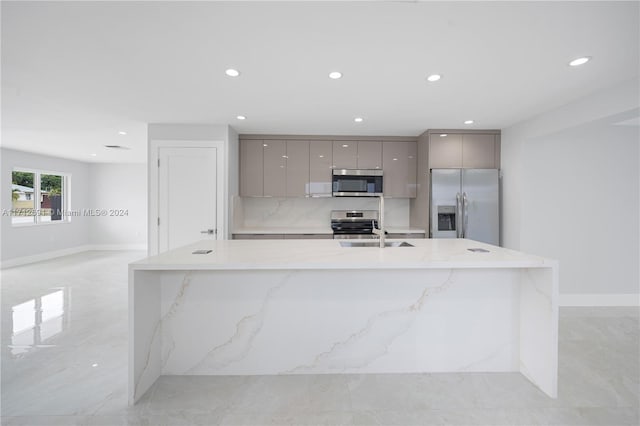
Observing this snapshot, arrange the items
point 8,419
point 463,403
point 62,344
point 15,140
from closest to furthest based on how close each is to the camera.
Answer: point 8,419, point 463,403, point 62,344, point 15,140

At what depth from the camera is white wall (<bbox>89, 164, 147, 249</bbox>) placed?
25.5 ft

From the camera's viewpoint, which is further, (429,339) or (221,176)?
(221,176)

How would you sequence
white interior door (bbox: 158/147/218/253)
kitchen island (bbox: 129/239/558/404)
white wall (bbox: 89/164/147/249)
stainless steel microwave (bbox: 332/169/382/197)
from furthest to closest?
1. white wall (bbox: 89/164/147/249)
2. stainless steel microwave (bbox: 332/169/382/197)
3. white interior door (bbox: 158/147/218/253)
4. kitchen island (bbox: 129/239/558/404)

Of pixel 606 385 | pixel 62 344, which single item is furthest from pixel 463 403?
pixel 62 344

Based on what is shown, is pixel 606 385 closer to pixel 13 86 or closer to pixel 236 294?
pixel 236 294

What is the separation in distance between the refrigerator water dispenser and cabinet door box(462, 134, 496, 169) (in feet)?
2.16

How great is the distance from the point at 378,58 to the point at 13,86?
3104 millimetres

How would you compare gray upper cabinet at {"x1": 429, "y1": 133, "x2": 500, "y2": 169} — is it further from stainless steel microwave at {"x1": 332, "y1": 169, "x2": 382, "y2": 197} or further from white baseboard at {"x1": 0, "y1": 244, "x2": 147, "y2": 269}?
white baseboard at {"x1": 0, "y1": 244, "x2": 147, "y2": 269}

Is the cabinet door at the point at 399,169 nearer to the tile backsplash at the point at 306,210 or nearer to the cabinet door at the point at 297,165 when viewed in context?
the tile backsplash at the point at 306,210

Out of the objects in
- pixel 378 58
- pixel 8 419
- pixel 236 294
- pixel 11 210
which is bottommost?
pixel 8 419

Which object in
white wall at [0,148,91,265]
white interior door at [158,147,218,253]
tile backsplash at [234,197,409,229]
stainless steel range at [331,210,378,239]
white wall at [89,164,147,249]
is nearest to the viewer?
white interior door at [158,147,218,253]

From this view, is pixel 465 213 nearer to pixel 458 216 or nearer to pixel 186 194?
pixel 458 216

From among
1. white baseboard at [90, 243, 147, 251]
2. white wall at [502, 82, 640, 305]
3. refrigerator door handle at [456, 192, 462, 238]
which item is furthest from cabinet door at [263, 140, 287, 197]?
white baseboard at [90, 243, 147, 251]

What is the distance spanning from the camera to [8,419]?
168cm
